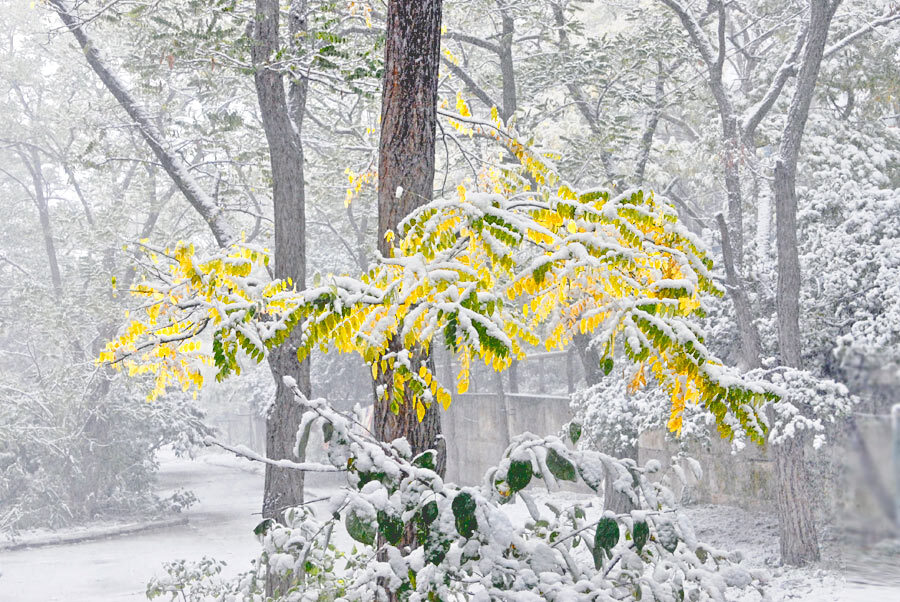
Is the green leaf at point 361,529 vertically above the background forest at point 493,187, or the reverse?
the background forest at point 493,187

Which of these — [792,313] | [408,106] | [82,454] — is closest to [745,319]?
[792,313]

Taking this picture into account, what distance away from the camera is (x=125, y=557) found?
17.2 metres

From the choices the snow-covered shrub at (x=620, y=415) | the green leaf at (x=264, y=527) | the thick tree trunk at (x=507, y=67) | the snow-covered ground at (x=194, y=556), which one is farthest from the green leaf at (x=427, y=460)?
the thick tree trunk at (x=507, y=67)

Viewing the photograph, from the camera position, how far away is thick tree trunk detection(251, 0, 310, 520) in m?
8.27

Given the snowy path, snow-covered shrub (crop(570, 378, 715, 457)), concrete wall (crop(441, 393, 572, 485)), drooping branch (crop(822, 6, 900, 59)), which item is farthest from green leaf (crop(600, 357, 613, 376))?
concrete wall (crop(441, 393, 572, 485))

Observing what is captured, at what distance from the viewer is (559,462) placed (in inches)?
124

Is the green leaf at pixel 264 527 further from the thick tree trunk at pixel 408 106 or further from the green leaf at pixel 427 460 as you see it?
the green leaf at pixel 427 460

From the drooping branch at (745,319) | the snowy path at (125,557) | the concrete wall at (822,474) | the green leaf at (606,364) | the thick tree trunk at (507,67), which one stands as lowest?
the snowy path at (125,557)

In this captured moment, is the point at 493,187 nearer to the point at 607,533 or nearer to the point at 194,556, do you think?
the point at 607,533

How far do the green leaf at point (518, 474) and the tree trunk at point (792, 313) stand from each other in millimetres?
8444

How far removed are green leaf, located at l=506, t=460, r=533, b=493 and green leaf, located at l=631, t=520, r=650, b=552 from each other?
401 mm

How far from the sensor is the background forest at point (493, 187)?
7656 mm

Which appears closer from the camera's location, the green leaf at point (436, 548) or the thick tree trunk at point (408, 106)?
the green leaf at point (436, 548)

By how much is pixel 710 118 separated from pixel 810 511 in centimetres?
870
